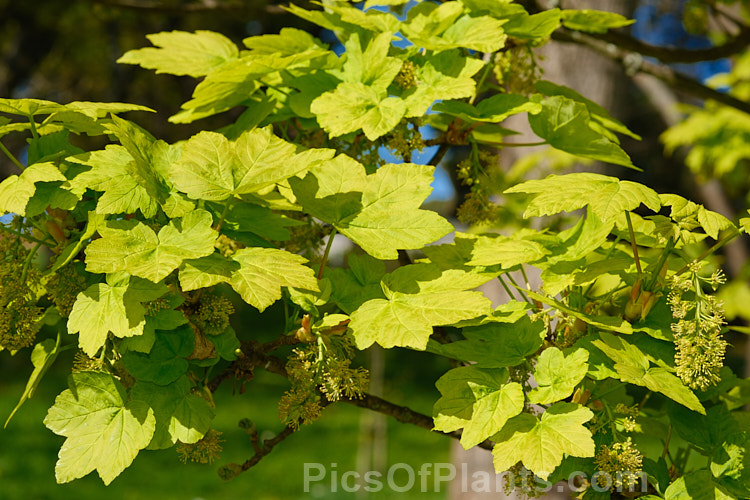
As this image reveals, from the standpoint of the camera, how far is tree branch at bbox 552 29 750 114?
263 centimetres

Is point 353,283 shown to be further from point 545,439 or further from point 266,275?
point 545,439

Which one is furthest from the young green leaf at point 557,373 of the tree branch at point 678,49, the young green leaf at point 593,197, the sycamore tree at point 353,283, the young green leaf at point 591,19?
the tree branch at point 678,49

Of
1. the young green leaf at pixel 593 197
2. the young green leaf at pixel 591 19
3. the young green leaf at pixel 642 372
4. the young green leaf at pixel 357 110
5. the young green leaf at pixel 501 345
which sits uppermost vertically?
the young green leaf at pixel 591 19

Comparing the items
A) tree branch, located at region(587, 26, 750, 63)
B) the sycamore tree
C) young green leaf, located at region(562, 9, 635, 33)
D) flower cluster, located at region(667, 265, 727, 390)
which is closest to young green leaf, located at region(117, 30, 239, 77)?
the sycamore tree

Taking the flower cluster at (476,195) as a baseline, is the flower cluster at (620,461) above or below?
below

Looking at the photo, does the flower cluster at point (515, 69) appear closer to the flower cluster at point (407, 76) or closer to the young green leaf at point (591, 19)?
the young green leaf at point (591, 19)

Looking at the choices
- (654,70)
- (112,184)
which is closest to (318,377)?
(112,184)

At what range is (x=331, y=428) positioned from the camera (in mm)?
9023

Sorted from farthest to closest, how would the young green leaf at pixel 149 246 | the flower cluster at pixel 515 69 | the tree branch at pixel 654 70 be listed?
1. the tree branch at pixel 654 70
2. the flower cluster at pixel 515 69
3. the young green leaf at pixel 149 246

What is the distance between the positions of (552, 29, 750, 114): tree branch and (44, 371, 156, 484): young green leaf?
2.04m

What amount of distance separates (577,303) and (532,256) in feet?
0.46

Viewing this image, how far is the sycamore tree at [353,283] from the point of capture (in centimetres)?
119

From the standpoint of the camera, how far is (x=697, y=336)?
3.92 feet

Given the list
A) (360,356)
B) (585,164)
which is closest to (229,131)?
(585,164)
